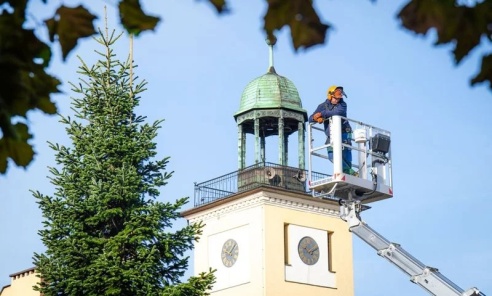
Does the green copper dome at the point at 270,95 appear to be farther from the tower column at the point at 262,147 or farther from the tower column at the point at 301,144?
the tower column at the point at 262,147

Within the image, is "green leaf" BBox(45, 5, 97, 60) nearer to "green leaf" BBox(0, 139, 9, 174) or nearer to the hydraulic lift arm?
"green leaf" BBox(0, 139, 9, 174)

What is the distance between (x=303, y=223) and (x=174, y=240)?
20.5m

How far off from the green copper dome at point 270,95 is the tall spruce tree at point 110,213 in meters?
19.1

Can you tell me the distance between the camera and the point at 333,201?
42.7 m

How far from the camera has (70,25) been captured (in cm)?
368

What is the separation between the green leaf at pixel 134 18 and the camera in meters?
3.76

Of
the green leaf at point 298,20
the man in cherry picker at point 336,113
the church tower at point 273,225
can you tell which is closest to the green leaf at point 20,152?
the green leaf at point 298,20

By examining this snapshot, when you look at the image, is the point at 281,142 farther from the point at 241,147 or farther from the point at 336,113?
the point at 336,113

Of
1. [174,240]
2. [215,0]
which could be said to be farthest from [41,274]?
[215,0]

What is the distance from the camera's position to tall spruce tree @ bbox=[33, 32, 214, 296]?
2109cm

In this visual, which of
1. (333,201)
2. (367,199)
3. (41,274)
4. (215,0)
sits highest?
(333,201)

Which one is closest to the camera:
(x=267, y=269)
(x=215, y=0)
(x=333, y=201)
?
(x=215, y=0)

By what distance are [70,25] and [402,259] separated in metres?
18.4

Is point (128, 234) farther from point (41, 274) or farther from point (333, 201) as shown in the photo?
point (333, 201)
